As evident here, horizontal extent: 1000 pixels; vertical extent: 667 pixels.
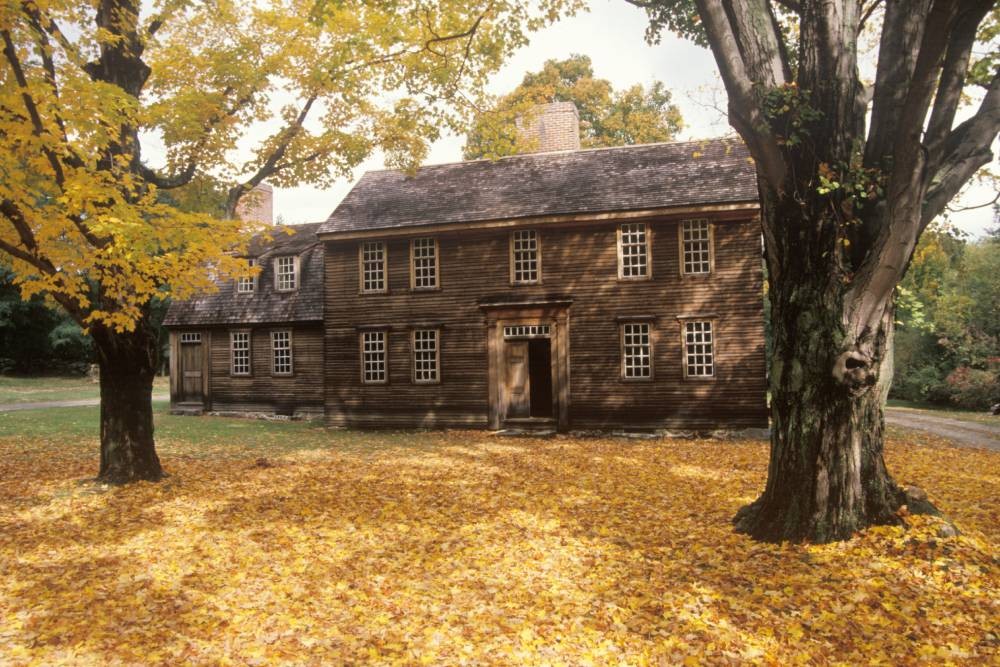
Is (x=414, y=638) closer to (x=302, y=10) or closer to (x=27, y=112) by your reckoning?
(x=27, y=112)

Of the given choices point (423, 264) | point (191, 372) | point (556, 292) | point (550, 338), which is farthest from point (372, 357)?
point (191, 372)

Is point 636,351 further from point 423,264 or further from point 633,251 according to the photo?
point 423,264

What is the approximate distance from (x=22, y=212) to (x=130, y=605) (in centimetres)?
686

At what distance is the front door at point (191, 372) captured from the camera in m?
26.2

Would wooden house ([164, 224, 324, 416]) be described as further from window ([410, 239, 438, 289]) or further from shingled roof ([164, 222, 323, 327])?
window ([410, 239, 438, 289])

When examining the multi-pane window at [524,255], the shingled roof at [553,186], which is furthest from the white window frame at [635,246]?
the multi-pane window at [524,255]

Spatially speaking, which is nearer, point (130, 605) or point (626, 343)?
point (130, 605)

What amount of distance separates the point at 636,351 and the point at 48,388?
3821 centimetres

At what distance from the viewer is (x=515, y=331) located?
64.7ft

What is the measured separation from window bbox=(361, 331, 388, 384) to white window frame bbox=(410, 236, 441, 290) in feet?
7.10

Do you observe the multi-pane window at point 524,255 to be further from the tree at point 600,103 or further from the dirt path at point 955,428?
the tree at point 600,103

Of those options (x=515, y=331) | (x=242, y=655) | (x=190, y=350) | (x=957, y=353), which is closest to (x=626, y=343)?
(x=515, y=331)

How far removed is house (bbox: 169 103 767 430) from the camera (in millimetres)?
18188

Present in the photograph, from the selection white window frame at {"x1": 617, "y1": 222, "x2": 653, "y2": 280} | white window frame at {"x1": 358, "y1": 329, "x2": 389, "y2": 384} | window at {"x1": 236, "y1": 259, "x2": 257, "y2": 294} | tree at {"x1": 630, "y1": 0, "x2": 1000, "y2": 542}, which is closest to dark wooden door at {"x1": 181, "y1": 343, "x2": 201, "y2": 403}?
window at {"x1": 236, "y1": 259, "x2": 257, "y2": 294}
